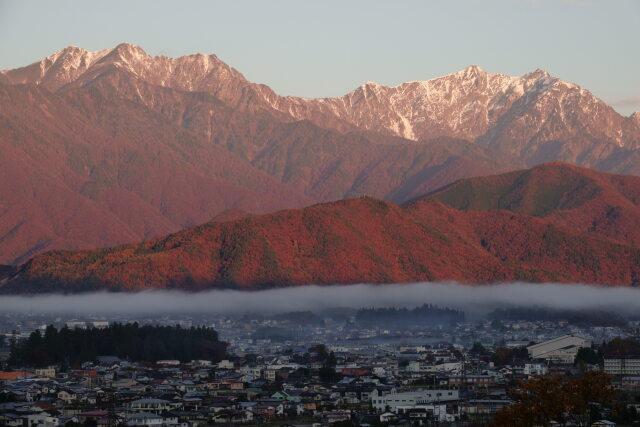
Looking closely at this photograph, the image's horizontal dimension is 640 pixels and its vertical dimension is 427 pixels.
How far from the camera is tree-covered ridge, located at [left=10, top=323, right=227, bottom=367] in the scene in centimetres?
13588

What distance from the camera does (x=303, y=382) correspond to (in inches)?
4715

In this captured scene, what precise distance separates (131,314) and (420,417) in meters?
101

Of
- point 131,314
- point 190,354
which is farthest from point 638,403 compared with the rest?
point 131,314

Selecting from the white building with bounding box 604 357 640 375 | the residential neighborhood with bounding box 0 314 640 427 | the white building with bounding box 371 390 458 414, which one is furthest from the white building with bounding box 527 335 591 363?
the white building with bounding box 371 390 458 414

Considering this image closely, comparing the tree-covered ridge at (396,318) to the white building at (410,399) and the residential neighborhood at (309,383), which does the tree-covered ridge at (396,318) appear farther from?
the white building at (410,399)

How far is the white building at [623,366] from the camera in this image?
12195 centimetres

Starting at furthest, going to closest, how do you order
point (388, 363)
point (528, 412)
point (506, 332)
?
point (506, 332) → point (388, 363) → point (528, 412)

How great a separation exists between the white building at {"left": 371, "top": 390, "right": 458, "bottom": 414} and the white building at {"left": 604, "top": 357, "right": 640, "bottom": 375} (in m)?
19.7

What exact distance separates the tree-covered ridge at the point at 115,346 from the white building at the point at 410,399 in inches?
1493

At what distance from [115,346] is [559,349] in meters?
38.1

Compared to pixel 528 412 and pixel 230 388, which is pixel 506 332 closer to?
pixel 230 388

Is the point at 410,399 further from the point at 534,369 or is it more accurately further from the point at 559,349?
the point at 559,349

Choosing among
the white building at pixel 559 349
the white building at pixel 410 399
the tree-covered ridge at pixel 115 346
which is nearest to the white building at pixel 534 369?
the white building at pixel 559 349

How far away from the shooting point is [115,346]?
143m
